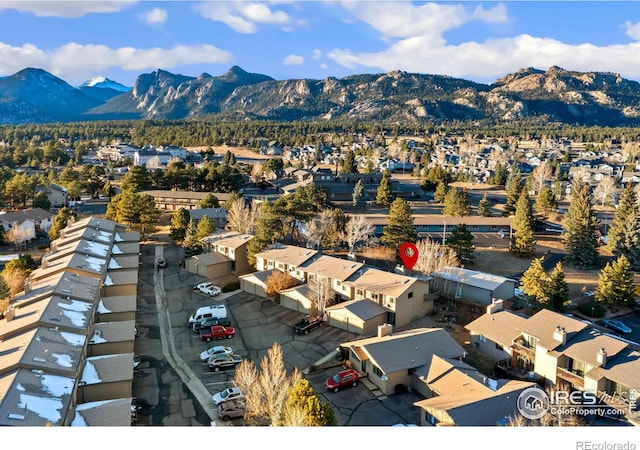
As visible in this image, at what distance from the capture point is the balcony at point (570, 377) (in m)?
18.2

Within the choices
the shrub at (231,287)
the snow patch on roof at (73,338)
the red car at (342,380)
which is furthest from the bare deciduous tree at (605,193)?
the snow patch on roof at (73,338)

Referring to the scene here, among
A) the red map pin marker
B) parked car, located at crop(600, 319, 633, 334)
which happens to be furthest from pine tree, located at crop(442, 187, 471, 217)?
parked car, located at crop(600, 319, 633, 334)

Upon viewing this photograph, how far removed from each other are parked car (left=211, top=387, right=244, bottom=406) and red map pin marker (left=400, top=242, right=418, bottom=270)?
679 inches

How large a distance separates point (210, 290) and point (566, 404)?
21.2 meters

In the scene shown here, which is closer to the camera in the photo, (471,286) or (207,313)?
(207,313)

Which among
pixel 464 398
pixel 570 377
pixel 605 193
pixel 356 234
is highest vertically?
pixel 605 193

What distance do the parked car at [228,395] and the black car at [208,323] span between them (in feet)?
22.9

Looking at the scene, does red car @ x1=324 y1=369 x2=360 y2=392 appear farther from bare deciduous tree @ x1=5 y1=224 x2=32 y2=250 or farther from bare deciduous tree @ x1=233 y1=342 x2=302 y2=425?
bare deciduous tree @ x1=5 y1=224 x2=32 y2=250

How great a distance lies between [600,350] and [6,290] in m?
29.2

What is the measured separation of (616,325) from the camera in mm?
26156

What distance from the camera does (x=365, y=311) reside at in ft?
82.4

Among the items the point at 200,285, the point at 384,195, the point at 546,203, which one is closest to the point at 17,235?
the point at 200,285

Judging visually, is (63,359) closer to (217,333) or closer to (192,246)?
(217,333)

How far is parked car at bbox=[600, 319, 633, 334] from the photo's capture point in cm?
2572
